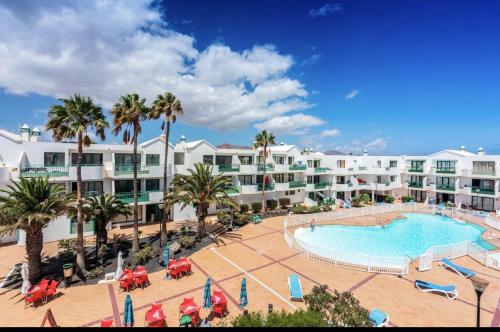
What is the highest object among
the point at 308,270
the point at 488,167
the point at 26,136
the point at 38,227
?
the point at 26,136

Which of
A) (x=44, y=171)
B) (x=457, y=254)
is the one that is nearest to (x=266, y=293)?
(x=457, y=254)

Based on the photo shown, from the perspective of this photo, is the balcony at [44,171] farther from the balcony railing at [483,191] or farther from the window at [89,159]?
the balcony railing at [483,191]

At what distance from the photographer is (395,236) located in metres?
28.8

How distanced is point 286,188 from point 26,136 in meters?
33.2

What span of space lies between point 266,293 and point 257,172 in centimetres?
2451

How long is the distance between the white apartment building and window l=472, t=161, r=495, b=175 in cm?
12

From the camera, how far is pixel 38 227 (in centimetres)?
1555

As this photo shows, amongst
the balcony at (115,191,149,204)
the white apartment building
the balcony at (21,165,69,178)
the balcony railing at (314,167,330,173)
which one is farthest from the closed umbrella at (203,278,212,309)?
the balcony railing at (314,167,330,173)

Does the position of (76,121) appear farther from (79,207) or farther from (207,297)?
(207,297)

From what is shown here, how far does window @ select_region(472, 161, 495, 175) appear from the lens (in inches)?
1590

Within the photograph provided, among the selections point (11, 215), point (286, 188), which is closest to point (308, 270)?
point (11, 215)

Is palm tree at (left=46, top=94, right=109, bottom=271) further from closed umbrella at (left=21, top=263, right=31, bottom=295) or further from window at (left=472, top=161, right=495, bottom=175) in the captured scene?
window at (left=472, top=161, right=495, bottom=175)

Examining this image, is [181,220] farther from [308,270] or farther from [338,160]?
[338,160]

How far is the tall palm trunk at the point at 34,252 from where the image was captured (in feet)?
50.9
